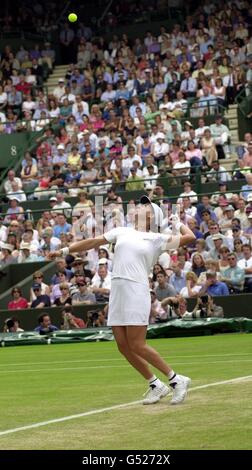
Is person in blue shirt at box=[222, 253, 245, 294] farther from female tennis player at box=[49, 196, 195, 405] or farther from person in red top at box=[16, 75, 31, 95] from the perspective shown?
person in red top at box=[16, 75, 31, 95]

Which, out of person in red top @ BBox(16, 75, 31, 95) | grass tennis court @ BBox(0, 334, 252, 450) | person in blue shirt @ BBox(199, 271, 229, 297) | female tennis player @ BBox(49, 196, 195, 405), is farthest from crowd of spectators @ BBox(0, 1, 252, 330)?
female tennis player @ BBox(49, 196, 195, 405)

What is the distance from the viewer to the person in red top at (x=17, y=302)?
988 inches

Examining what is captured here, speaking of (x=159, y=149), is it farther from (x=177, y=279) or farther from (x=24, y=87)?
(x=24, y=87)

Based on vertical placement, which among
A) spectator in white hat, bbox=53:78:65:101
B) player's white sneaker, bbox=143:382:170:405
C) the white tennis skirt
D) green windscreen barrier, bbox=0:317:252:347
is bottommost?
green windscreen barrier, bbox=0:317:252:347

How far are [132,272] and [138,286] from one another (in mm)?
148

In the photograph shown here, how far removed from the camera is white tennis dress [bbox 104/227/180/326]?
10477 millimetres

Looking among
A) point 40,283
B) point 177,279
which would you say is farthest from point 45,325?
point 177,279

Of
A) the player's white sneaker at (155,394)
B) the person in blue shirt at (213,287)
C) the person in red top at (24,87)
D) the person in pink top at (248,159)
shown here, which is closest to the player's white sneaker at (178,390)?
the player's white sneaker at (155,394)

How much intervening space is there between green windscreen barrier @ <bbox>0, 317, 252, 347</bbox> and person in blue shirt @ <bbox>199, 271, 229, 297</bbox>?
121 centimetres

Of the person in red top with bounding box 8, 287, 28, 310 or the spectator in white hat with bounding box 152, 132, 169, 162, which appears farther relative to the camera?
the spectator in white hat with bounding box 152, 132, 169, 162

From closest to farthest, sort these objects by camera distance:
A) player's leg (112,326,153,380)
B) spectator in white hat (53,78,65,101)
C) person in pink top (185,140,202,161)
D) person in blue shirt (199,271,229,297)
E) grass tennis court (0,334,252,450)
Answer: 1. grass tennis court (0,334,252,450)
2. player's leg (112,326,153,380)
3. person in blue shirt (199,271,229,297)
4. person in pink top (185,140,202,161)
5. spectator in white hat (53,78,65,101)

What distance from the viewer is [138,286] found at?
10.6 m

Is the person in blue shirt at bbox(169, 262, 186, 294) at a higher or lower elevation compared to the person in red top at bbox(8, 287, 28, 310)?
higher
